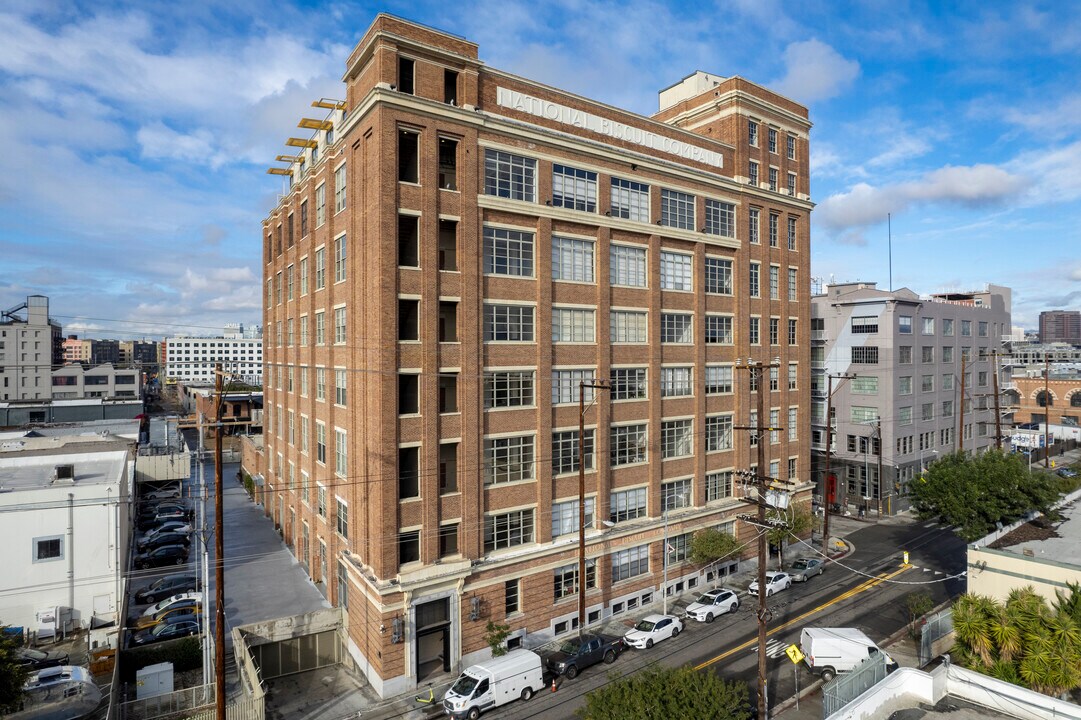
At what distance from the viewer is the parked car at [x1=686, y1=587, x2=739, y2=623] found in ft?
118

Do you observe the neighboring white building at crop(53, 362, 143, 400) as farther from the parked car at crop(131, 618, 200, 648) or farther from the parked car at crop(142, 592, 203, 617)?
the parked car at crop(131, 618, 200, 648)

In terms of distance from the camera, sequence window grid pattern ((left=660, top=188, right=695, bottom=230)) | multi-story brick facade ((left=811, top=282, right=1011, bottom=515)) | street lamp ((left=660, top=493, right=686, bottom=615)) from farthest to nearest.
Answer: multi-story brick facade ((left=811, top=282, right=1011, bottom=515)) < window grid pattern ((left=660, top=188, right=695, bottom=230)) < street lamp ((left=660, top=493, right=686, bottom=615))

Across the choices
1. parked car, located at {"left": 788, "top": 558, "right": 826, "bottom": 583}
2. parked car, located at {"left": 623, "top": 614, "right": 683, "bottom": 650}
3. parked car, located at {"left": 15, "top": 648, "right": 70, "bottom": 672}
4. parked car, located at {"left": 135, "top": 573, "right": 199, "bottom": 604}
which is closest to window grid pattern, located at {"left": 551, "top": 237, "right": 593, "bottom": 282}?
parked car, located at {"left": 623, "top": 614, "right": 683, "bottom": 650}

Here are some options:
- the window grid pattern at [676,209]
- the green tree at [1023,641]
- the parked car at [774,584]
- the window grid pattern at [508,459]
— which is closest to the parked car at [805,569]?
the parked car at [774,584]

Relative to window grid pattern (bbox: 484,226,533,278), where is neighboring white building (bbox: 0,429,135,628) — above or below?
below

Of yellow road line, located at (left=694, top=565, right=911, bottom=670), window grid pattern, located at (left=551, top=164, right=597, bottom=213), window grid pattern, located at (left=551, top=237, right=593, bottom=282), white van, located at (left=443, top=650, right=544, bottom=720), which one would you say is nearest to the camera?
white van, located at (left=443, top=650, right=544, bottom=720)

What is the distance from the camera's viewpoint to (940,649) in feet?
102

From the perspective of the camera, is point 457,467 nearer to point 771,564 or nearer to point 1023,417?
point 771,564

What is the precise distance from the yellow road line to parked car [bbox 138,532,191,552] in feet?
134

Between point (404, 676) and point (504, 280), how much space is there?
19.9m

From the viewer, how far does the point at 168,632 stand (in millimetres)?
34312

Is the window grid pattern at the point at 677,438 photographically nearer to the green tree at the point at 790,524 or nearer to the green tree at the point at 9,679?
the green tree at the point at 790,524

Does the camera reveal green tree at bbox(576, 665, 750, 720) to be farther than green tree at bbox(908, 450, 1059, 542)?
No

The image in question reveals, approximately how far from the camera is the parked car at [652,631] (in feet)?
106
